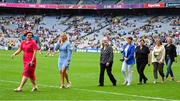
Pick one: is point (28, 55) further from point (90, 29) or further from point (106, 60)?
point (90, 29)

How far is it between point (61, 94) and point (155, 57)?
20.7 ft

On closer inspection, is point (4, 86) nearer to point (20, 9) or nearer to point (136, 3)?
point (136, 3)

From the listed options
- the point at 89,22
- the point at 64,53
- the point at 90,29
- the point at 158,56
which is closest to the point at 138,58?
the point at 158,56

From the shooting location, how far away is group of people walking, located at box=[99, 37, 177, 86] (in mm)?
19266

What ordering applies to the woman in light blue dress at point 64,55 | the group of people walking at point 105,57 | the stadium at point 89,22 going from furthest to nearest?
the stadium at point 89,22 < the woman in light blue dress at point 64,55 < the group of people walking at point 105,57

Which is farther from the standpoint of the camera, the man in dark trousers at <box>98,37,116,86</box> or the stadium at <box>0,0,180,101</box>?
the stadium at <box>0,0,180,101</box>

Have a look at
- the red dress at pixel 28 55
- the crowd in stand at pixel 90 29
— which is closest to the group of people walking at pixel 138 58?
the red dress at pixel 28 55

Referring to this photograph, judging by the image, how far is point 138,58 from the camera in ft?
67.1

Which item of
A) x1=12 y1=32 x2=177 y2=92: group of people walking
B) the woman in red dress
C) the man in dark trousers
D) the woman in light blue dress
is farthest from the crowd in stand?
the woman in red dress

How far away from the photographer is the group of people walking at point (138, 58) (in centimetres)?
1927

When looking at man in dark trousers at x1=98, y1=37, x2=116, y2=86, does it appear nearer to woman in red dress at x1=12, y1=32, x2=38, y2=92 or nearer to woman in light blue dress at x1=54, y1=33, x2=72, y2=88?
woman in light blue dress at x1=54, y1=33, x2=72, y2=88

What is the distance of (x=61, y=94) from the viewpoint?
51.8ft

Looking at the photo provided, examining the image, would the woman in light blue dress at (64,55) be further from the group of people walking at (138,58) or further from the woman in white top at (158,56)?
the woman in white top at (158,56)

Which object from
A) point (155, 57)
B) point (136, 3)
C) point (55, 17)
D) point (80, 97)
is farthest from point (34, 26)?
point (80, 97)
